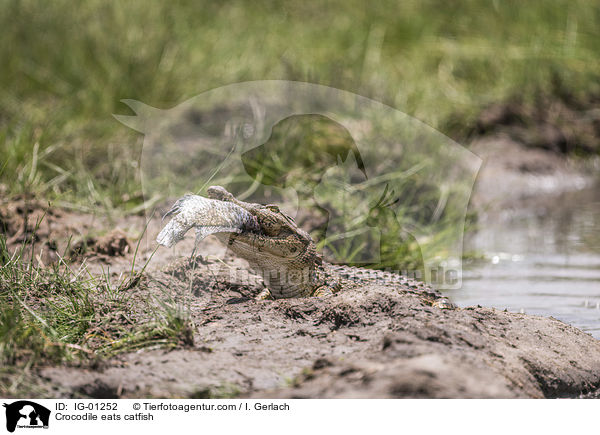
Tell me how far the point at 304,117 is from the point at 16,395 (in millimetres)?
3918

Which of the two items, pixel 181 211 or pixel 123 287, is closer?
pixel 181 211

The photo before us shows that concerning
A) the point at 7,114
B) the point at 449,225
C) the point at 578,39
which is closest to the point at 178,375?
the point at 449,225

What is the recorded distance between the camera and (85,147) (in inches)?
235

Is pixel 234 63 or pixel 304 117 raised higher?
pixel 234 63

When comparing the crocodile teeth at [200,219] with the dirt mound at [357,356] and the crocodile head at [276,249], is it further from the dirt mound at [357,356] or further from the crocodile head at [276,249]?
the dirt mound at [357,356]

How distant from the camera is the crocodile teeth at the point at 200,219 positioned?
124 inches

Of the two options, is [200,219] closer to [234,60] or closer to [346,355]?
[346,355]

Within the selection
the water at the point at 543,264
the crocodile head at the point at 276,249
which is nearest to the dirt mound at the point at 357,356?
the crocodile head at the point at 276,249
